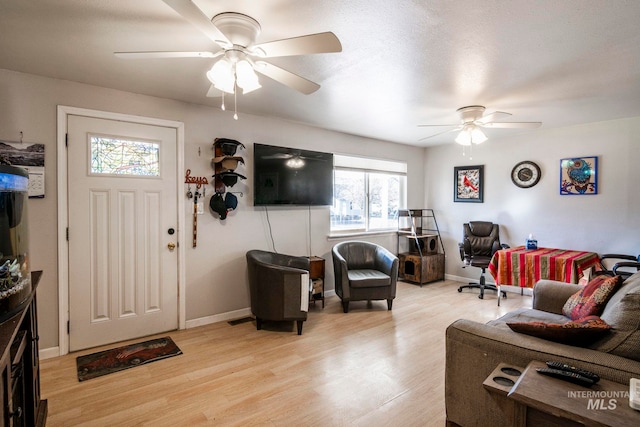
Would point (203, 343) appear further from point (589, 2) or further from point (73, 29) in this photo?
point (589, 2)

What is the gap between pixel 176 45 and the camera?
2156 mm

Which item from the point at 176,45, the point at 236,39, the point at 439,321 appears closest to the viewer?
the point at 236,39

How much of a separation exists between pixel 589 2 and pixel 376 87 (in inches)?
59.5

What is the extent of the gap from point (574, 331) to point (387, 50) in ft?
6.36

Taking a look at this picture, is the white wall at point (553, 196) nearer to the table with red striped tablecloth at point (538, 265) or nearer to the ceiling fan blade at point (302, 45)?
the table with red striped tablecloth at point (538, 265)

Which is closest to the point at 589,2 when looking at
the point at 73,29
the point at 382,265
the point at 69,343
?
the point at 73,29

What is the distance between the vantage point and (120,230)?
3.04m

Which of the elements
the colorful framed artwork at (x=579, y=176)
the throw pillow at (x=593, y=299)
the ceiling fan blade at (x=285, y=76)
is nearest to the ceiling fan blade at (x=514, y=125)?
the colorful framed artwork at (x=579, y=176)

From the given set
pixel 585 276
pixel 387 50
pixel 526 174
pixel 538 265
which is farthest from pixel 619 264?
pixel 387 50

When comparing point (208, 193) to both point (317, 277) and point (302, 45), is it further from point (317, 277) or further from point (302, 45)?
point (302, 45)

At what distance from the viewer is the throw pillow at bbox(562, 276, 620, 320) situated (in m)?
1.94

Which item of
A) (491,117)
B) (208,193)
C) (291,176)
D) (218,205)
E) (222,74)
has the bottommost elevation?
(218,205)

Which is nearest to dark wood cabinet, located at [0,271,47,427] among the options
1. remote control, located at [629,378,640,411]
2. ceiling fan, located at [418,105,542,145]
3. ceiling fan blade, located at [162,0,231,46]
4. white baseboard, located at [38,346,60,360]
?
white baseboard, located at [38,346,60,360]

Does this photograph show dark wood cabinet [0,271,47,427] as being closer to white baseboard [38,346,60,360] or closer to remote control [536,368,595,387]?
white baseboard [38,346,60,360]
